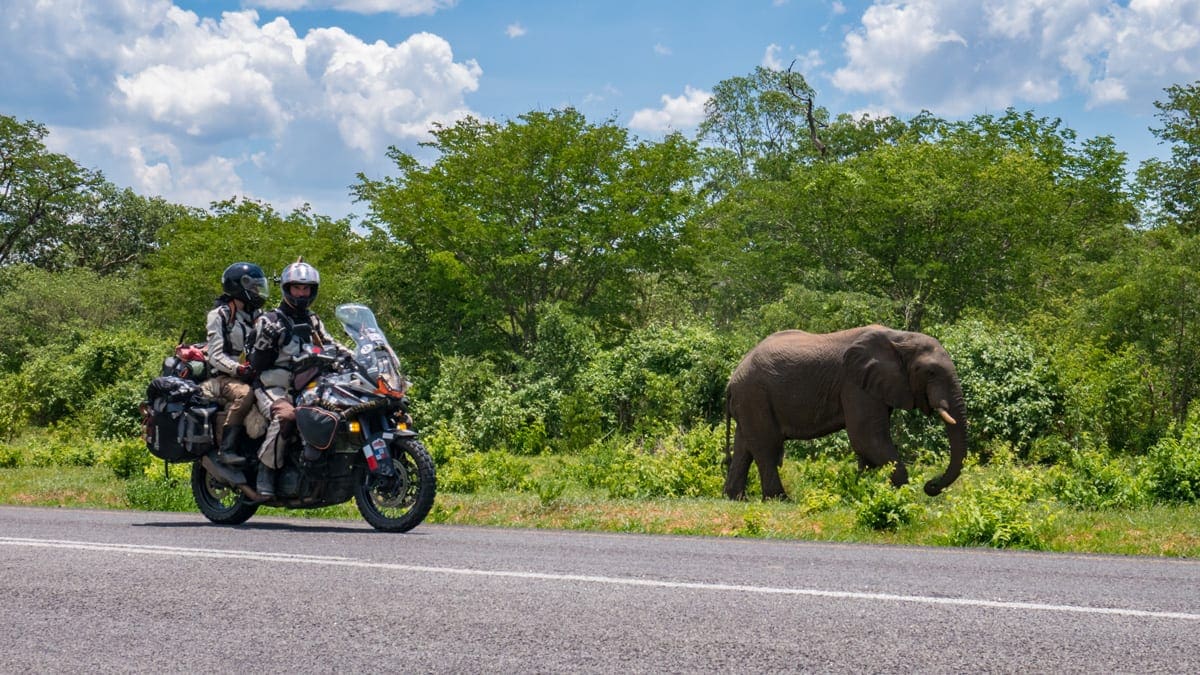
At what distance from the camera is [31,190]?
182 feet

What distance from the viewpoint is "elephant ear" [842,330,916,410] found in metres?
16.0

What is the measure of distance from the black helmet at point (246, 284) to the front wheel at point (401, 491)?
1.93 metres

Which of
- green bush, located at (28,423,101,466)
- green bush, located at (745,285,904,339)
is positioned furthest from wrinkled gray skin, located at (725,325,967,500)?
green bush, located at (28,423,101,466)

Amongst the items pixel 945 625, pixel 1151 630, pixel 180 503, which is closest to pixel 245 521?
pixel 180 503

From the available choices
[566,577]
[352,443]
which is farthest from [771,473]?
[566,577]

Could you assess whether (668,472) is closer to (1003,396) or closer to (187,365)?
(187,365)

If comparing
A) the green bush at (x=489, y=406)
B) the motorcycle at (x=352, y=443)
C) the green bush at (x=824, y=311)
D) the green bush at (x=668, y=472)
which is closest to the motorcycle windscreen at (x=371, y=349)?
the motorcycle at (x=352, y=443)

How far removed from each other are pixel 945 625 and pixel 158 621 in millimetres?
3702

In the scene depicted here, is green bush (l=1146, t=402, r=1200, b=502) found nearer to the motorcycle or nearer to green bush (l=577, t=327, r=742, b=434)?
the motorcycle

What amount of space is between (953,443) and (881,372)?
130 cm

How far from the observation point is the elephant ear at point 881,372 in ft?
52.4

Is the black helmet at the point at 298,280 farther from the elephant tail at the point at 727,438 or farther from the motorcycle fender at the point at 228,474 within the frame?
the elephant tail at the point at 727,438

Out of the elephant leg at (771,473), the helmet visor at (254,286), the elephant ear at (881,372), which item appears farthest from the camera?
the elephant leg at (771,473)

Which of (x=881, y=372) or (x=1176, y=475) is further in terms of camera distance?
(x=881, y=372)
